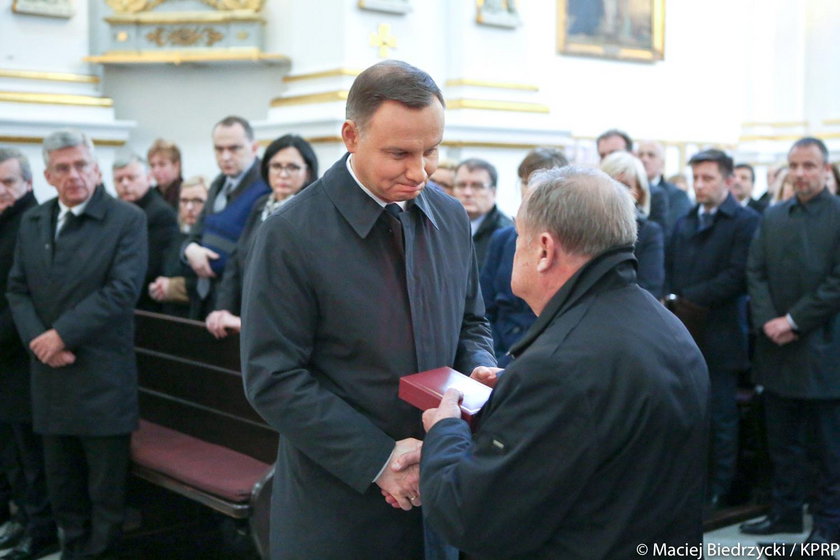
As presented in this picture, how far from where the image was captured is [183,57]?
645 centimetres

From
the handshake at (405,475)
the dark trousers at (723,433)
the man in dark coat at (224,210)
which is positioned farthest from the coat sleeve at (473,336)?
the dark trousers at (723,433)

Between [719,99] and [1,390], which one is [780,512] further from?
[719,99]

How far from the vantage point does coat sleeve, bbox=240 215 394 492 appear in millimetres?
1936

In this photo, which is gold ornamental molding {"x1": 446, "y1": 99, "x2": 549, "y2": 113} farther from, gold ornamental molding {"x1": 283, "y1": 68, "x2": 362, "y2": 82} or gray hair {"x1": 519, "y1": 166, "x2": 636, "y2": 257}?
gray hair {"x1": 519, "y1": 166, "x2": 636, "y2": 257}

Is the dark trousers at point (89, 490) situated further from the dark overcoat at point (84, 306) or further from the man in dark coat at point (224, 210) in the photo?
A: the man in dark coat at point (224, 210)

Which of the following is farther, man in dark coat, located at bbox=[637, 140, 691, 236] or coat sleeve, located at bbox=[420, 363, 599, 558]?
man in dark coat, located at bbox=[637, 140, 691, 236]

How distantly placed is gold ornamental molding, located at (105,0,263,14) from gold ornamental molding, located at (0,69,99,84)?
1.70 feet

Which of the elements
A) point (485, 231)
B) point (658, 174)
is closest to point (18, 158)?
point (485, 231)

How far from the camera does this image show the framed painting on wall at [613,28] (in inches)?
385

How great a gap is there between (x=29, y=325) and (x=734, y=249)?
3266mm

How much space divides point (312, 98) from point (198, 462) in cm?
281

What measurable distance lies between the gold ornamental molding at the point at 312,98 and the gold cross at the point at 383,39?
14.5 inches

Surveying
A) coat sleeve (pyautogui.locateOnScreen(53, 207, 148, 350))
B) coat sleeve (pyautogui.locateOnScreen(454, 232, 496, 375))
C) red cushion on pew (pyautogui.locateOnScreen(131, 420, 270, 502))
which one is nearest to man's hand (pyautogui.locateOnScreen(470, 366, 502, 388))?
coat sleeve (pyautogui.locateOnScreen(454, 232, 496, 375))

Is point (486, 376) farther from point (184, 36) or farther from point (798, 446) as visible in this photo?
point (184, 36)
